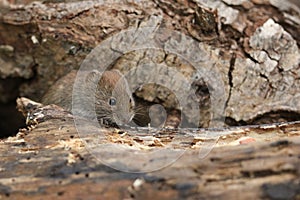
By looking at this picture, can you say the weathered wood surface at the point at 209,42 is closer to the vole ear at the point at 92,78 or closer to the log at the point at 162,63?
the log at the point at 162,63

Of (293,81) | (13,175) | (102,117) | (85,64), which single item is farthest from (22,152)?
(293,81)

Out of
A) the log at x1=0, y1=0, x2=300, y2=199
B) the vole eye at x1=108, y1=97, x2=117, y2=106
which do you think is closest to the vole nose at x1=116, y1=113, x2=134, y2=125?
the vole eye at x1=108, y1=97, x2=117, y2=106

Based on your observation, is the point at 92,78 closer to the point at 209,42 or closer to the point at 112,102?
the point at 112,102

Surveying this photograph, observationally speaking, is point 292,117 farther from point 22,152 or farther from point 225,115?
point 22,152

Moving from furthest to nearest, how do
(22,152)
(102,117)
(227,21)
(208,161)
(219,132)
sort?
(227,21) → (102,117) → (219,132) → (22,152) → (208,161)

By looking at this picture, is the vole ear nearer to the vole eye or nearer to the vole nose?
the vole eye

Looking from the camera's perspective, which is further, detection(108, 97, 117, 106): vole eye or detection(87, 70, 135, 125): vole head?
detection(108, 97, 117, 106): vole eye

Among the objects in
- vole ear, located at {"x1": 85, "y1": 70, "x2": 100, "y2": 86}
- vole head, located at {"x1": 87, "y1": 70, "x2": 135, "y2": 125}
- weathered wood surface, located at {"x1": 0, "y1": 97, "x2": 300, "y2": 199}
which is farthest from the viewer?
vole ear, located at {"x1": 85, "y1": 70, "x2": 100, "y2": 86}
